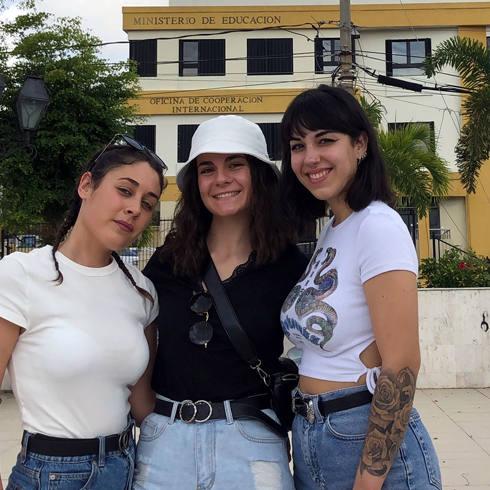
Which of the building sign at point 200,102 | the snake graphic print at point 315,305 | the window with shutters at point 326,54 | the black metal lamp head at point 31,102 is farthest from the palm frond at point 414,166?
the building sign at point 200,102

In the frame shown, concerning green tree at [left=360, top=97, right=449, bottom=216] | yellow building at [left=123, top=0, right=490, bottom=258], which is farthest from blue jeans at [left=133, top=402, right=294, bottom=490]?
yellow building at [left=123, top=0, right=490, bottom=258]

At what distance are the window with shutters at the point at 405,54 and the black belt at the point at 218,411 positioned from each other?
69.2ft

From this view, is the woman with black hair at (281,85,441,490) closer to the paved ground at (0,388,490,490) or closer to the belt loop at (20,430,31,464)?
the belt loop at (20,430,31,464)

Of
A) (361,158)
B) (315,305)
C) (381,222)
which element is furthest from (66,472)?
(361,158)

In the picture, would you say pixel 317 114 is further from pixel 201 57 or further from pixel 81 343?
pixel 201 57

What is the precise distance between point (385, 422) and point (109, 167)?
4.16 ft

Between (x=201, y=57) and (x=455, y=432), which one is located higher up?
(x=201, y=57)

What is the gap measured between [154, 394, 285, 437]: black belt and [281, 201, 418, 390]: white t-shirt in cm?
21

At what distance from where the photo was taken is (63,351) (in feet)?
5.81

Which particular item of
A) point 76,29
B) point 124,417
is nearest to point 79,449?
point 124,417

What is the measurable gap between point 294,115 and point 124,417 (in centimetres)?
119

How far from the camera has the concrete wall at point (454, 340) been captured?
775 centimetres

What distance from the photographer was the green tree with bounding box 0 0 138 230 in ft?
37.6

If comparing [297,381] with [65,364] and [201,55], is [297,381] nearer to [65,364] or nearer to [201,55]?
[65,364]
